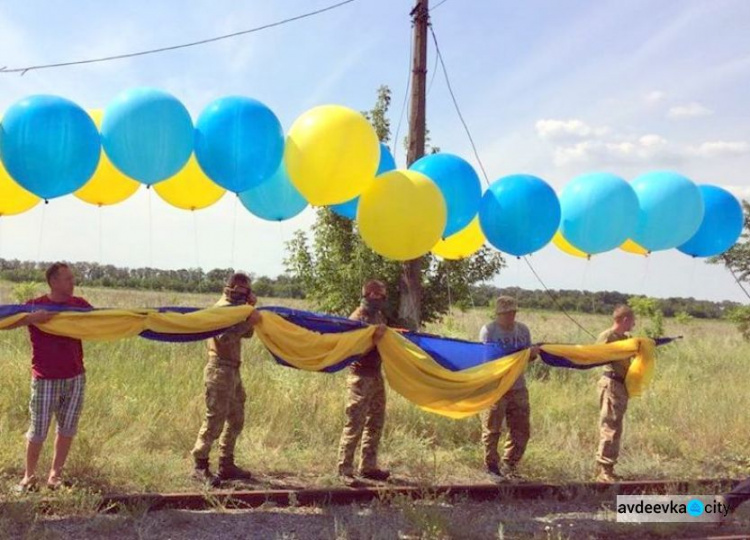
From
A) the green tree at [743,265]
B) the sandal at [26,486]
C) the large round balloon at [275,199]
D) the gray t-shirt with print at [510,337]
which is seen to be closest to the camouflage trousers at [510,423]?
the gray t-shirt with print at [510,337]

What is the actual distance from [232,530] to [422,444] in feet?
8.53

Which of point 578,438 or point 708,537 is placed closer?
point 708,537

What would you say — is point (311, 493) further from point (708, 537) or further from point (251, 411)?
point (708, 537)

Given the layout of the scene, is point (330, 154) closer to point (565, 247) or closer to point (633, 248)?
point (565, 247)

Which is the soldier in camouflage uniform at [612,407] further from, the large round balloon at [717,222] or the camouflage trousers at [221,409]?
the camouflage trousers at [221,409]

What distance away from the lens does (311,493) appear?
17.6 ft

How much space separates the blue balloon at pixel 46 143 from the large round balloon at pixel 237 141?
2.83 ft

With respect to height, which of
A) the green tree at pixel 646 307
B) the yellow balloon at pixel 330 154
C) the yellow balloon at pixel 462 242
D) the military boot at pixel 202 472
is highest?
the yellow balloon at pixel 330 154

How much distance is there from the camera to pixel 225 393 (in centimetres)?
553

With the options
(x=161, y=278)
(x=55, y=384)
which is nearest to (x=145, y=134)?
(x=55, y=384)

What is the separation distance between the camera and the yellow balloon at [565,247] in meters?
7.01

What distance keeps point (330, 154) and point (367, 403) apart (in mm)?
2111

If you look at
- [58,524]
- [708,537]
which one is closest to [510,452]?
[708,537]
